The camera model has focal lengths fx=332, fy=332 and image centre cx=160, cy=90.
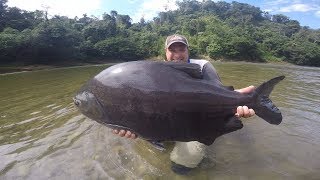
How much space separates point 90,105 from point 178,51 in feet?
8.06

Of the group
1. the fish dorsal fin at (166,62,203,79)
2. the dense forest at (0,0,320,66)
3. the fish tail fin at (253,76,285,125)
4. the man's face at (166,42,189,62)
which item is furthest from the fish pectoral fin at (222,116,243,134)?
the dense forest at (0,0,320,66)

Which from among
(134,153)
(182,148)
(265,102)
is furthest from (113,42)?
(265,102)

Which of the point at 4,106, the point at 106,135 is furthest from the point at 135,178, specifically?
the point at 4,106

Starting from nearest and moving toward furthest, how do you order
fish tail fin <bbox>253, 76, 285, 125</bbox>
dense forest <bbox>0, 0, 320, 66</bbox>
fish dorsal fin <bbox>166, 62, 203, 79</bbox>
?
1. fish dorsal fin <bbox>166, 62, 203, 79</bbox>
2. fish tail fin <bbox>253, 76, 285, 125</bbox>
3. dense forest <bbox>0, 0, 320, 66</bbox>

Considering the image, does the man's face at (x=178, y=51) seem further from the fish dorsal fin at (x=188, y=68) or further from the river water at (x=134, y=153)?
the fish dorsal fin at (x=188, y=68)

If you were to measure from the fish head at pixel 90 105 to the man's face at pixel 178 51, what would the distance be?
2356 millimetres

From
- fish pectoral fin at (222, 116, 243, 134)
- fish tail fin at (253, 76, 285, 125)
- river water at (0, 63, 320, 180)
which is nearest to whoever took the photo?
fish pectoral fin at (222, 116, 243, 134)

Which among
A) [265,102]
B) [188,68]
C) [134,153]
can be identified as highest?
[188,68]

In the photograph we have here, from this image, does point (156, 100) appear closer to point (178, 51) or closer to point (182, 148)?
point (178, 51)

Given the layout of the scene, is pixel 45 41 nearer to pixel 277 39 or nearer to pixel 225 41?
pixel 225 41

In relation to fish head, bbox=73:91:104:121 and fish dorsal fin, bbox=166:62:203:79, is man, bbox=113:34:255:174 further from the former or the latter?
fish head, bbox=73:91:104:121

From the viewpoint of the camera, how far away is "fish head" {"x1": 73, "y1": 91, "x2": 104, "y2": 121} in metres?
2.56

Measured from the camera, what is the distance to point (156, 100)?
2520 mm

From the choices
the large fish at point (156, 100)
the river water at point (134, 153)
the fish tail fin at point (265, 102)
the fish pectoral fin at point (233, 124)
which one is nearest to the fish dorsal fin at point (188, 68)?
the large fish at point (156, 100)
